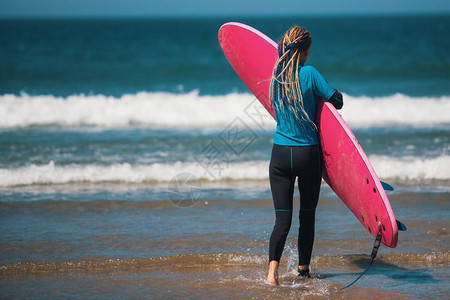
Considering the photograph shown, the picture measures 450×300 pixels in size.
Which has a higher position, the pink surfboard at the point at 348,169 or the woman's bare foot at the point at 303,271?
the pink surfboard at the point at 348,169

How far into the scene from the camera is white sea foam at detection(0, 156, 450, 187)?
6586 millimetres

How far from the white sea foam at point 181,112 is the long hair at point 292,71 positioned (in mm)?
7080

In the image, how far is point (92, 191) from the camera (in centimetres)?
612

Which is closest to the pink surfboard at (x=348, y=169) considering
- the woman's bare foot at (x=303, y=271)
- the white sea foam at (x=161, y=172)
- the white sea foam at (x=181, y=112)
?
the woman's bare foot at (x=303, y=271)

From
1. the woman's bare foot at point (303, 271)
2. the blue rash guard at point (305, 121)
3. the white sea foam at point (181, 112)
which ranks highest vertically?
the white sea foam at point (181, 112)

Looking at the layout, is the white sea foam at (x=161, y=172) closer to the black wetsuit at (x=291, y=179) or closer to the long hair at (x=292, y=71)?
the black wetsuit at (x=291, y=179)

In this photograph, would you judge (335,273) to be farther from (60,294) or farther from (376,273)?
(60,294)

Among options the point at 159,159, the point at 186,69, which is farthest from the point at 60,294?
the point at 186,69

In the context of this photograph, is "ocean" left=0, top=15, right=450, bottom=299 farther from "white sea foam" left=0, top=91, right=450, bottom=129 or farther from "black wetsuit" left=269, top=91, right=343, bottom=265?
"black wetsuit" left=269, top=91, right=343, bottom=265

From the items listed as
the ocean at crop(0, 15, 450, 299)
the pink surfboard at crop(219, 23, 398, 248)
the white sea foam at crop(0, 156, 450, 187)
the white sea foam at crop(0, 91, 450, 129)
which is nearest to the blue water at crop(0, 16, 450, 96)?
the white sea foam at crop(0, 91, 450, 129)

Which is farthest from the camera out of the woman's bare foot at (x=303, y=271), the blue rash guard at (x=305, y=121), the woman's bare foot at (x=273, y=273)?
the woman's bare foot at (x=303, y=271)

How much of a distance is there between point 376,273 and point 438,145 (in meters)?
5.57

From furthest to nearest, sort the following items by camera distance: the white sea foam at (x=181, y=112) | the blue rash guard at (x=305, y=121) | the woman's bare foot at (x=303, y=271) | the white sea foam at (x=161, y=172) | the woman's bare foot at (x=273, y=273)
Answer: the white sea foam at (x=181, y=112) → the white sea foam at (x=161, y=172) → the woman's bare foot at (x=303, y=271) → the woman's bare foot at (x=273, y=273) → the blue rash guard at (x=305, y=121)

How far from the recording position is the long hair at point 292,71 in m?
2.97
